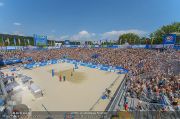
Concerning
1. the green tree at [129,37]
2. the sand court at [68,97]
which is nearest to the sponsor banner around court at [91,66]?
the sand court at [68,97]

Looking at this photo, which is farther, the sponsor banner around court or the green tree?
the green tree

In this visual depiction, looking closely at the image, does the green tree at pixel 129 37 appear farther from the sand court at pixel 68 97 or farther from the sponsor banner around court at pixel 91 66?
the sand court at pixel 68 97

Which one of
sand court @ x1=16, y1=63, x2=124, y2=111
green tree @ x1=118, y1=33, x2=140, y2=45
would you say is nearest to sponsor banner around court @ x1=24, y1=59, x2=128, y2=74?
A: sand court @ x1=16, y1=63, x2=124, y2=111

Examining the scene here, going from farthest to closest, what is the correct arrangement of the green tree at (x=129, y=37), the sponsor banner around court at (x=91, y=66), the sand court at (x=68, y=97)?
the green tree at (x=129, y=37), the sponsor banner around court at (x=91, y=66), the sand court at (x=68, y=97)

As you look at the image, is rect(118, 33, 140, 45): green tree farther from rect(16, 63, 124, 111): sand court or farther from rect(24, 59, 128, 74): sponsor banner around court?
rect(16, 63, 124, 111): sand court

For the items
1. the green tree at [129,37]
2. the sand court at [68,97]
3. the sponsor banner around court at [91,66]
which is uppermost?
the green tree at [129,37]

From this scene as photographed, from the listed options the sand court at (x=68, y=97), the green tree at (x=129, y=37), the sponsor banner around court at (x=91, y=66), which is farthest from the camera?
the green tree at (x=129, y=37)

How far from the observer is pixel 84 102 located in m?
17.5

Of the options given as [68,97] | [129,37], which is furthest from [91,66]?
[129,37]

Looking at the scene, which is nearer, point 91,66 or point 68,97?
point 68,97

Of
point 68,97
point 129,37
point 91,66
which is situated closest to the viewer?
point 68,97

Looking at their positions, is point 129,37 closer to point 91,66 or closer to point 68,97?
point 91,66

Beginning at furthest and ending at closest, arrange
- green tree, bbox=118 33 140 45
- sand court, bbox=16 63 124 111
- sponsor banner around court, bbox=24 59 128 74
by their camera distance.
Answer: green tree, bbox=118 33 140 45 → sponsor banner around court, bbox=24 59 128 74 → sand court, bbox=16 63 124 111

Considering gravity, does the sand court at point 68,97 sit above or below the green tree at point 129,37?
below
